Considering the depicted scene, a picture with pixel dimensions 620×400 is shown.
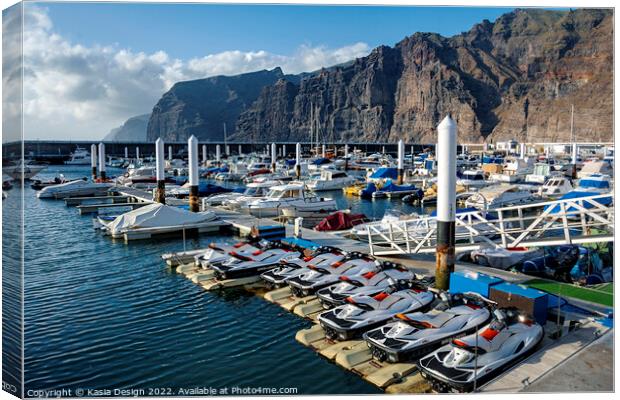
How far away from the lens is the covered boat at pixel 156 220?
97.4 ft

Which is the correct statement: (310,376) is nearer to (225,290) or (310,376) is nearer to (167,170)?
(225,290)

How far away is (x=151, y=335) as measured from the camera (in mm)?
14828

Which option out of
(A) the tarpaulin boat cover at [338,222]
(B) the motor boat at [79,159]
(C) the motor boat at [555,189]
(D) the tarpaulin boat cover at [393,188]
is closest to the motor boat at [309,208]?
(A) the tarpaulin boat cover at [338,222]

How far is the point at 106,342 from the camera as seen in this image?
14359mm

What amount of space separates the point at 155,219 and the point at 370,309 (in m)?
19.2

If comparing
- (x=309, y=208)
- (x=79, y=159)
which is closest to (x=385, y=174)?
(x=309, y=208)

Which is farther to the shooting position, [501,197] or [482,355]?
[501,197]

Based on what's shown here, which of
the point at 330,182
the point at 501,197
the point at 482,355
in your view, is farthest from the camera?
the point at 330,182

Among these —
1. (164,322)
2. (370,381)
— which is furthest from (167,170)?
(370,381)

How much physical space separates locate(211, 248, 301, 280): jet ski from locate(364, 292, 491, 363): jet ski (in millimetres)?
8215

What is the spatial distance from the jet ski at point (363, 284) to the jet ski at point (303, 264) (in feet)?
5.86

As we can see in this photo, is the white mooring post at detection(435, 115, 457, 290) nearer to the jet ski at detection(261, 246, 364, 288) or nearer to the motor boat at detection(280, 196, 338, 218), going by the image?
the jet ski at detection(261, 246, 364, 288)

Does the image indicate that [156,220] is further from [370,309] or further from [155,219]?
[370,309]

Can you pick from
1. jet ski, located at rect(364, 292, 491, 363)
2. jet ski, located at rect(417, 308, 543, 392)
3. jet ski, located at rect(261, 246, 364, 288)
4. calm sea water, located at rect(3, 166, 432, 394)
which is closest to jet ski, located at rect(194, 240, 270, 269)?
calm sea water, located at rect(3, 166, 432, 394)
